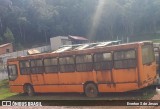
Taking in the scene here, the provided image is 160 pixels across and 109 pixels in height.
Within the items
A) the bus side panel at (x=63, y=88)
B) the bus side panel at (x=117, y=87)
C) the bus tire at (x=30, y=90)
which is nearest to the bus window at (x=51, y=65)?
the bus side panel at (x=63, y=88)

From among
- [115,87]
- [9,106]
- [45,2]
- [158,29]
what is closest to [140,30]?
[158,29]

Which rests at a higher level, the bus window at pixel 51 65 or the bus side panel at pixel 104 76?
the bus window at pixel 51 65

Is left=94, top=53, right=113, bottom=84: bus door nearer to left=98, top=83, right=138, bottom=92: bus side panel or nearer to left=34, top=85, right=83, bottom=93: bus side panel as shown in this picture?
left=98, top=83, right=138, bottom=92: bus side panel

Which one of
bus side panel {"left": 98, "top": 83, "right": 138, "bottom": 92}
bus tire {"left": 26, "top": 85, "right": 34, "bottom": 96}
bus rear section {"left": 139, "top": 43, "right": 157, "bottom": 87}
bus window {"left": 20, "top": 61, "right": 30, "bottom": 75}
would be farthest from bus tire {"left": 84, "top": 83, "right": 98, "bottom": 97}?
bus window {"left": 20, "top": 61, "right": 30, "bottom": 75}

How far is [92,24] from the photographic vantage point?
8.58 metres

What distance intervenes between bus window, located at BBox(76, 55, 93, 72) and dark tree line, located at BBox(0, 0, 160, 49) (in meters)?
1.32

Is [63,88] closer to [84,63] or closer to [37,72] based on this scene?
[84,63]

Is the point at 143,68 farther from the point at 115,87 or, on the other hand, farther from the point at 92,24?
the point at 92,24

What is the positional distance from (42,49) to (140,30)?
10.2 feet

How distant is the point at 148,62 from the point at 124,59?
2.12 feet

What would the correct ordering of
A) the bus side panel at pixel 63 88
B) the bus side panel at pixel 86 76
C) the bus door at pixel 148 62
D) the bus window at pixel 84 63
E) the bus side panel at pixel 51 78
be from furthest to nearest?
the bus side panel at pixel 51 78 < the bus side panel at pixel 63 88 < the bus side panel at pixel 86 76 < the bus window at pixel 84 63 < the bus door at pixel 148 62

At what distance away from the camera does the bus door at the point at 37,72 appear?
36.7 ft

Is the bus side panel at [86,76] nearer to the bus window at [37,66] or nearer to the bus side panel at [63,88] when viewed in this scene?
the bus side panel at [63,88]

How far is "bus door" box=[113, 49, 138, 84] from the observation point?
9055mm
